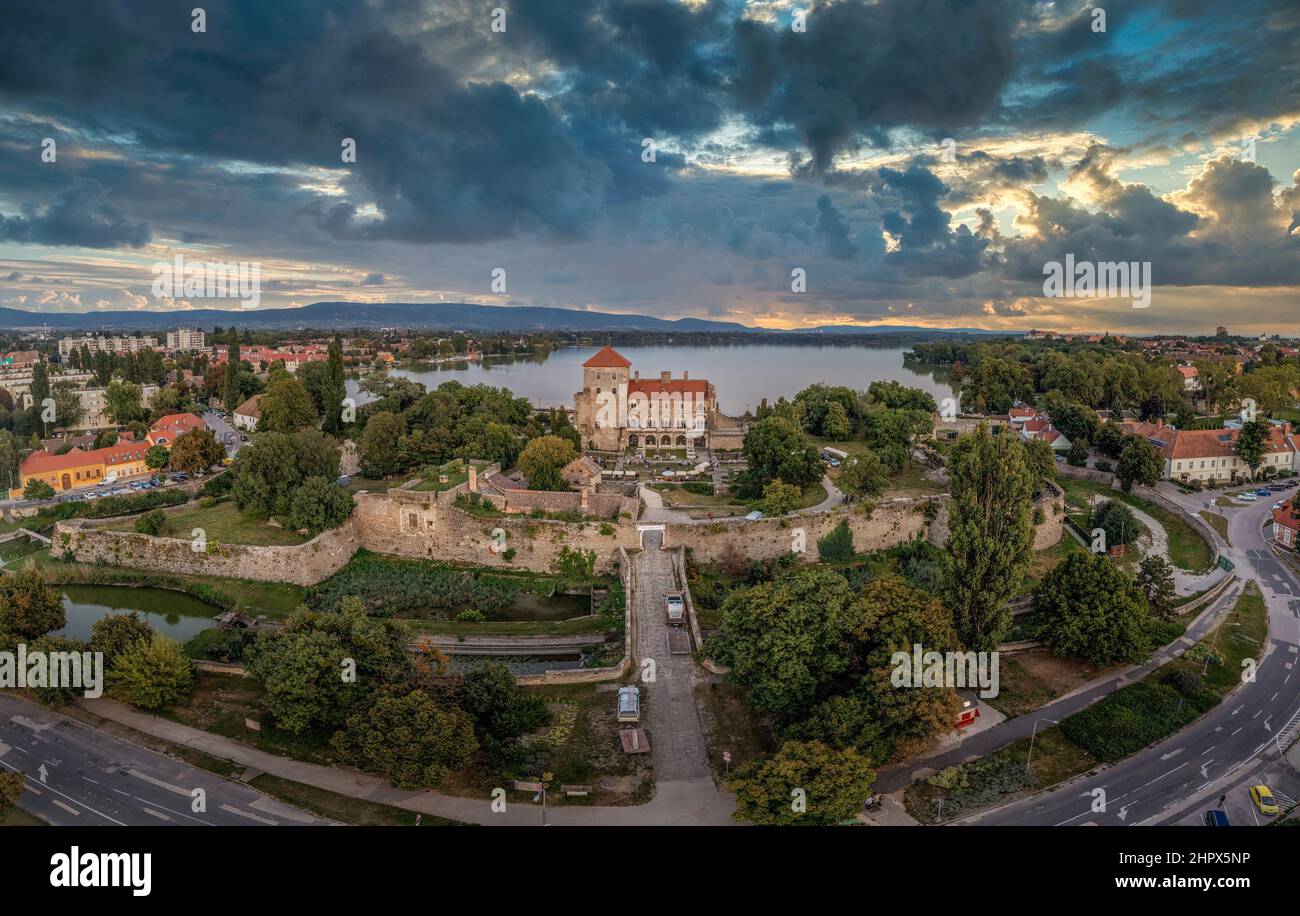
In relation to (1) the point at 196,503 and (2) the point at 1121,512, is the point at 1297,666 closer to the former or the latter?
(2) the point at 1121,512

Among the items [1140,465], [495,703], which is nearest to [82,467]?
[495,703]

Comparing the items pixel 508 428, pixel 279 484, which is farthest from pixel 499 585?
pixel 508 428

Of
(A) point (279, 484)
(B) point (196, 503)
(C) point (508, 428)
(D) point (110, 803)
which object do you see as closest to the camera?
(D) point (110, 803)

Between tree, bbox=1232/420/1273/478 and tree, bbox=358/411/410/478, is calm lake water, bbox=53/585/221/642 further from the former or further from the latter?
tree, bbox=1232/420/1273/478

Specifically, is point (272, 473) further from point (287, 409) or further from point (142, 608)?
point (287, 409)

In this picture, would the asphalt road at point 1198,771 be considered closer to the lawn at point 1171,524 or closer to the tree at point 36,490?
the lawn at point 1171,524

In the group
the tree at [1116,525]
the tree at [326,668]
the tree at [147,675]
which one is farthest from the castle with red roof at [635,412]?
the tree at [147,675]
